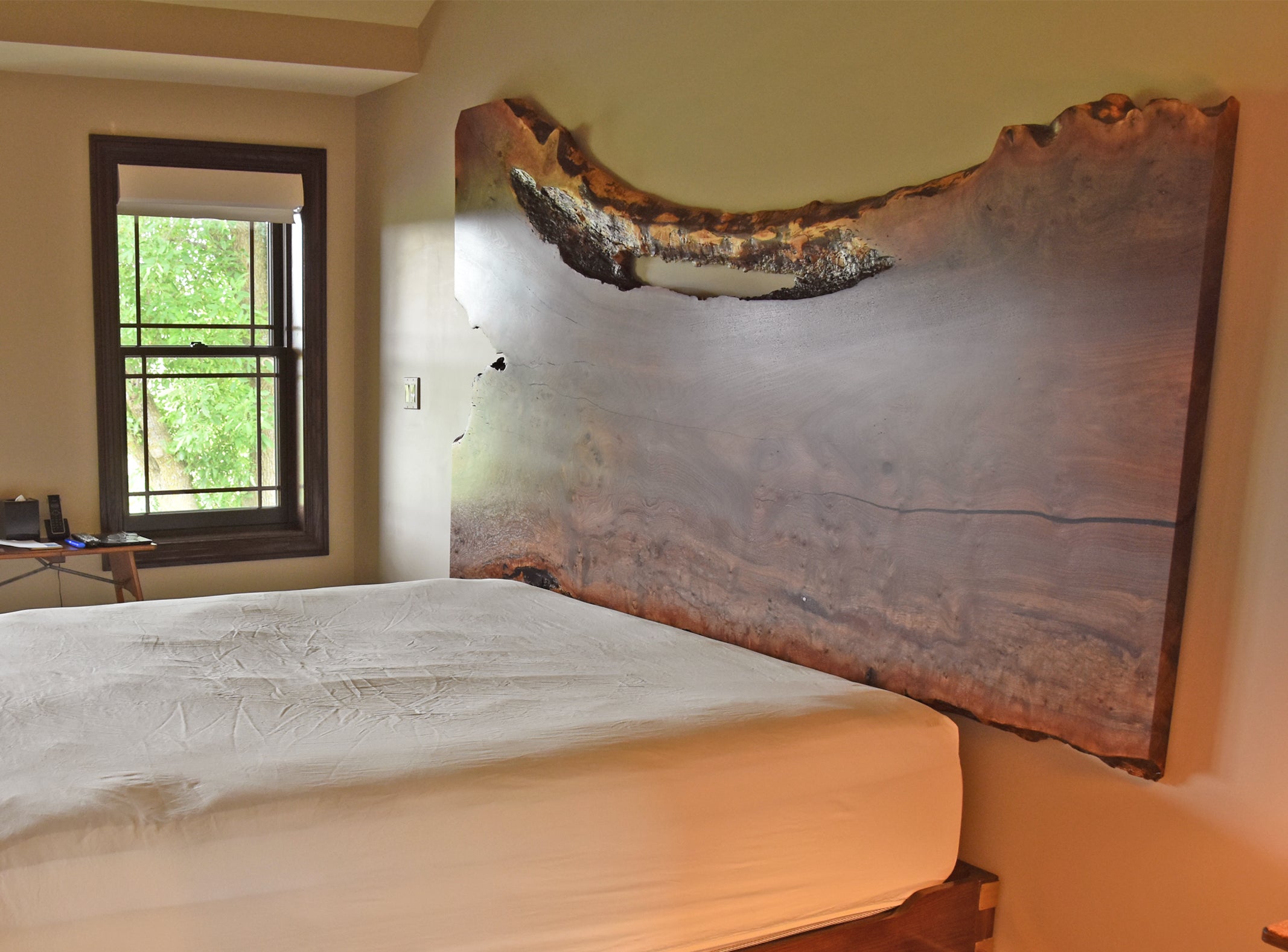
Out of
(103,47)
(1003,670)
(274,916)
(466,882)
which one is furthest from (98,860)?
(103,47)

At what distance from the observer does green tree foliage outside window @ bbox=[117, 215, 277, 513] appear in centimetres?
407

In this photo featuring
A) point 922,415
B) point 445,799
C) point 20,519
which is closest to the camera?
point 445,799

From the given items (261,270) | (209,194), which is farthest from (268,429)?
(209,194)

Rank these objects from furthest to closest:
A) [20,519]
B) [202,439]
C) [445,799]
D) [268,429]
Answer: [268,429] → [202,439] → [20,519] → [445,799]

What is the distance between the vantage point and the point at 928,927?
191cm

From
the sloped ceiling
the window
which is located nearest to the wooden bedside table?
the window

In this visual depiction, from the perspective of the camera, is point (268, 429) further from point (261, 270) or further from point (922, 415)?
point (922, 415)

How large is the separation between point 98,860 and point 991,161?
5.53 feet

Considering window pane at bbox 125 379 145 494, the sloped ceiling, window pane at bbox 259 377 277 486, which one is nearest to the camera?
the sloped ceiling

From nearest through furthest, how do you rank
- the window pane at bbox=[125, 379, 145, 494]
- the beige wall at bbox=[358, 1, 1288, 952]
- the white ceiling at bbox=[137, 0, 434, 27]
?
1. the beige wall at bbox=[358, 1, 1288, 952]
2. the white ceiling at bbox=[137, 0, 434, 27]
3. the window pane at bbox=[125, 379, 145, 494]

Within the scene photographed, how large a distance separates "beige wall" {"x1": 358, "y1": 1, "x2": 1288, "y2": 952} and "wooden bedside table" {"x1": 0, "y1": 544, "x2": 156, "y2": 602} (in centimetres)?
206

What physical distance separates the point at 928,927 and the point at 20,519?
323cm

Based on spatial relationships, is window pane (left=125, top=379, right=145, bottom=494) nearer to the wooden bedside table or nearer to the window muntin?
the window muntin

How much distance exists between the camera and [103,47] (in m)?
3.45
